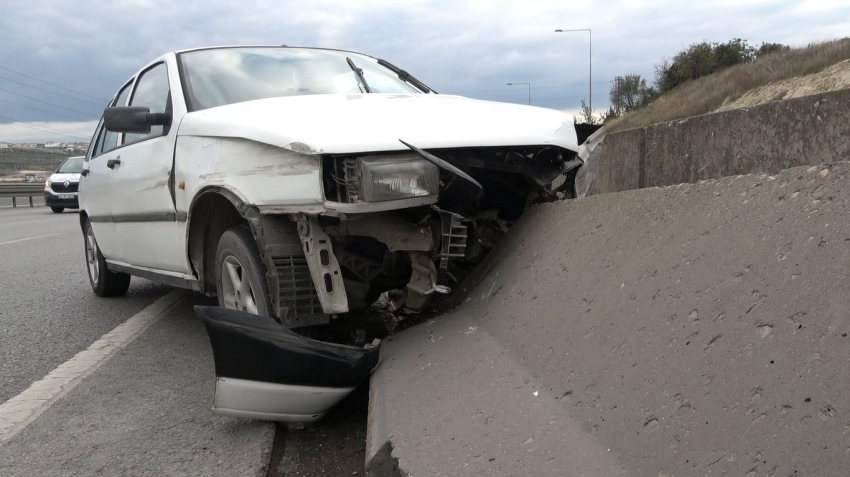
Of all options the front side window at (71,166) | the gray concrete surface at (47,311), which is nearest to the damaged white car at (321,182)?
the gray concrete surface at (47,311)

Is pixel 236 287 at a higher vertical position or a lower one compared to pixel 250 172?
lower

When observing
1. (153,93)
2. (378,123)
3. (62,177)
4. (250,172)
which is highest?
(153,93)

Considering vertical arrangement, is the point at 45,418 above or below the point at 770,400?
below

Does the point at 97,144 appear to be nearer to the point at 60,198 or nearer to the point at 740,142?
the point at 740,142

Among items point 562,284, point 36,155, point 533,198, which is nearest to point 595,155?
point 533,198

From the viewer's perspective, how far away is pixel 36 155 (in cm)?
4603

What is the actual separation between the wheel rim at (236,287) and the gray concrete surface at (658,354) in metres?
0.81

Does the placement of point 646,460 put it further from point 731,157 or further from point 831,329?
point 731,157

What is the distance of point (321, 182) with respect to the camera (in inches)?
102

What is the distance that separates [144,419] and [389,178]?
168 centimetres

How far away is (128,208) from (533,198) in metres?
2.80

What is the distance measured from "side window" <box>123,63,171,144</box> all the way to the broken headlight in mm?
1847

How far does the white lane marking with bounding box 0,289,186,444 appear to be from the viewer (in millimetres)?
3127

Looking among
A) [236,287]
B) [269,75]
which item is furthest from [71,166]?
[236,287]
